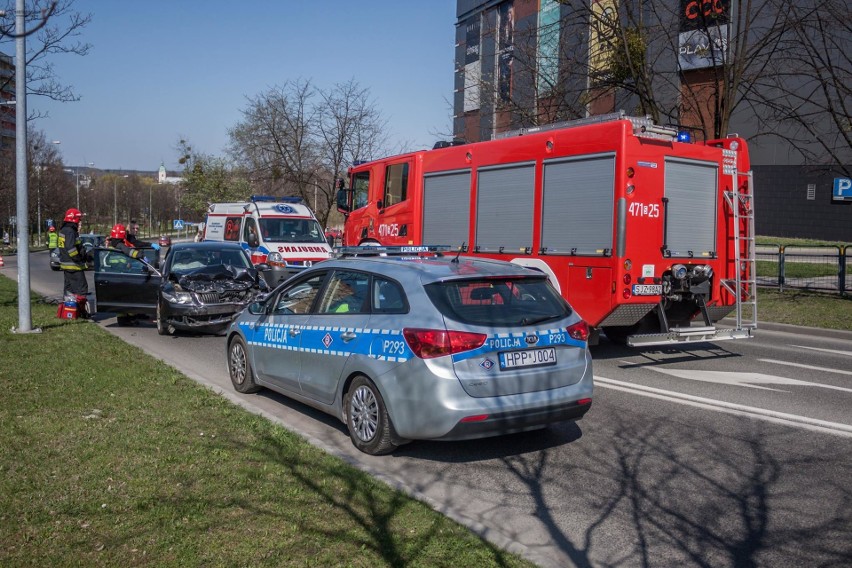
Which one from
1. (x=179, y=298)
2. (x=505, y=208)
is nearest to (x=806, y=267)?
(x=505, y=208)

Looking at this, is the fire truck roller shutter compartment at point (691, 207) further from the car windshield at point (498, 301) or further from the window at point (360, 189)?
the window at point (360, 189)

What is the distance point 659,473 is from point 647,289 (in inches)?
174

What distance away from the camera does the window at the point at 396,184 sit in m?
14.6

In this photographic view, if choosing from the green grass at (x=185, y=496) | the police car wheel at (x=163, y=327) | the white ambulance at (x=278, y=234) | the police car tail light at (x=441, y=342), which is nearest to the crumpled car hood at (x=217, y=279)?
the police car wheel at (x=163, y=327)

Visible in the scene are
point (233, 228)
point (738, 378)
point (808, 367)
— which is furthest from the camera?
point (233, 228)

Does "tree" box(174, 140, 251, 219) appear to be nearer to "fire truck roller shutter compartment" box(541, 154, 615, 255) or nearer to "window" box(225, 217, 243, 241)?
"window" box(225, 217, 243, 241)

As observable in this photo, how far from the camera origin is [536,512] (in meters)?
5.01

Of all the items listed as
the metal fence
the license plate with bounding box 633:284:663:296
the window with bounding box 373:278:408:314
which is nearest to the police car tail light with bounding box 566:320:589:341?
the window with bounding box 373:278:408:314

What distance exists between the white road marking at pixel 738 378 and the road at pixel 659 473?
35 millimetres

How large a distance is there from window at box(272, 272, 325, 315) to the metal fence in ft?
43.8

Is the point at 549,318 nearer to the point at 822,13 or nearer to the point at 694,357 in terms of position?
the point at 694,357

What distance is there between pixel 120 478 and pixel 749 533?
157 inches

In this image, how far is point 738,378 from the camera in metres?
9.40

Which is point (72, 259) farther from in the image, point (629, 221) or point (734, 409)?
point (734, 409)
